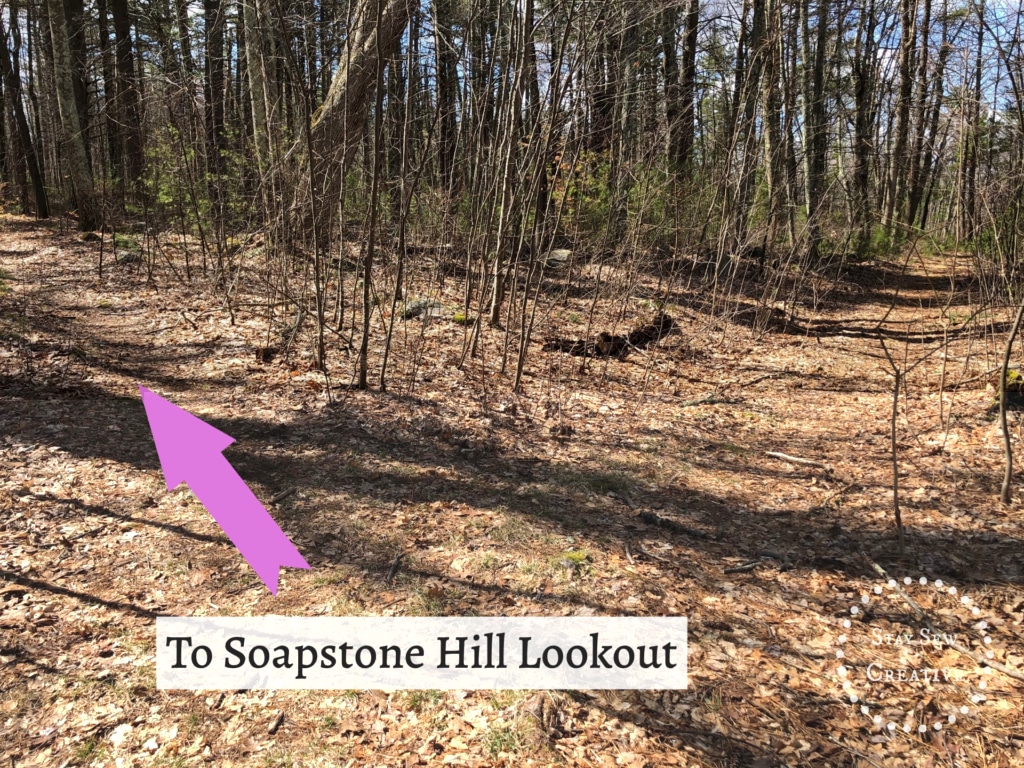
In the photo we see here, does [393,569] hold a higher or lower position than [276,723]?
higher

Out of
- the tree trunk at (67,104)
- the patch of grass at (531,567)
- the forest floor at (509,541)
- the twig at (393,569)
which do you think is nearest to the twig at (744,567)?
the forest floor at (509,541)

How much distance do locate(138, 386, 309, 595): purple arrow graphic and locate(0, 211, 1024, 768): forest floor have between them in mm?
107

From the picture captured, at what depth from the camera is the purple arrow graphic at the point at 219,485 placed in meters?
3.67

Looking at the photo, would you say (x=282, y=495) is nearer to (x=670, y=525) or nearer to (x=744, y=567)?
(x=670, y=525)

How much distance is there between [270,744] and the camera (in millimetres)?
2438

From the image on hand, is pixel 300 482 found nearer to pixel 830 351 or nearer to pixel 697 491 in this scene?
pixel 697 491

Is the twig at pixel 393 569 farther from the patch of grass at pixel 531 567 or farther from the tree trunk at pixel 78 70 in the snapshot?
the tree trunk at pixel 78 70

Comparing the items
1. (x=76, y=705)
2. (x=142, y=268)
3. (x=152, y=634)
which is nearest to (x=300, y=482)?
(x=152, y=634)

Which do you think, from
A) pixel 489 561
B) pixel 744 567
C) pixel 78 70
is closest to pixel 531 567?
pixel 489 561

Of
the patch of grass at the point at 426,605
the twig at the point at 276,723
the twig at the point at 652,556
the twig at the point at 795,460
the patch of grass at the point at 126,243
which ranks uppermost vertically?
the patch of grass at the point at 126,243

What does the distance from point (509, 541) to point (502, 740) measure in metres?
1.47

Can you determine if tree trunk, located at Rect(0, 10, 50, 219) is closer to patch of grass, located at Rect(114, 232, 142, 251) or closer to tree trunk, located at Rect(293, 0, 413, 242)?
patch of grass, located at Rect(114, 232, 142, 251)

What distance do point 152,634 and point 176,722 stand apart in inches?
22.9

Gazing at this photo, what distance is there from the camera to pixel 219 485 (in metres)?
4.27
